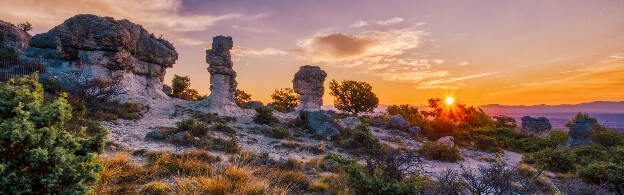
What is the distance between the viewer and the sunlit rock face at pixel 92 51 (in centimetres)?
2073

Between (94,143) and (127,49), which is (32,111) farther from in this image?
(127,49)

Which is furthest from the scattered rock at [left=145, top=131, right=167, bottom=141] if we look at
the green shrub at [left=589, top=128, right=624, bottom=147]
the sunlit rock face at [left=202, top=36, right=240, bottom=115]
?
the green shrub at [left=589, top=128, right=624, bottom=147]

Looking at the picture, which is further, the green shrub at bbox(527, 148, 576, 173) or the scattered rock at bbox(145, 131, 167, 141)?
the green shrub at bbox(527, 148, 576, 173)

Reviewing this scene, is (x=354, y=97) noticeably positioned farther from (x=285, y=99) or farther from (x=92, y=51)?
(x=92, y=51)

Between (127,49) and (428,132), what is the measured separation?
1135 inches

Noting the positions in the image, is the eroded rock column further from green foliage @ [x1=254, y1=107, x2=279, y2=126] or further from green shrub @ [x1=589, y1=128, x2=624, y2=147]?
green shrub @ [x1=589, y1=128, x2=624, y2=147]

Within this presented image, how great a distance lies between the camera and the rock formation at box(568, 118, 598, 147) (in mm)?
23325

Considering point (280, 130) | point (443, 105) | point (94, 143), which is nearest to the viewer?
point (94, 143)

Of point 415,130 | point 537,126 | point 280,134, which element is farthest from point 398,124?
point 537,126

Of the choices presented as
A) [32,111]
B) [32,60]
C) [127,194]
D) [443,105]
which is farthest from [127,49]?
[443,105]

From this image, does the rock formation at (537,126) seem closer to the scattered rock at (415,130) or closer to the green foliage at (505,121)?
the green foliage at (505,121)

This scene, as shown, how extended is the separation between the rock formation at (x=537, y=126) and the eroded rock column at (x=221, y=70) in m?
33.0

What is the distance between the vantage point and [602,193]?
19.4 feet

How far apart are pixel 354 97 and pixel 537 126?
22.6 m
